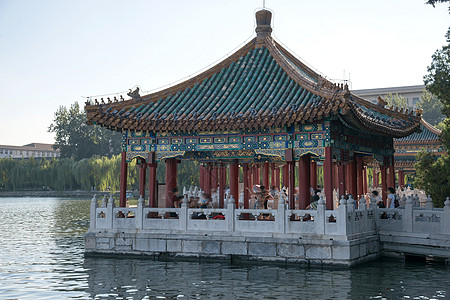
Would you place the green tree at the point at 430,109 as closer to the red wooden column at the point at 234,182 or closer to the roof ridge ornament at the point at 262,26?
the roof ridge ornament at the point at 262,26

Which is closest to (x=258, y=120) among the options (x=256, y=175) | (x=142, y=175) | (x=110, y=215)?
(x=142, y=175)

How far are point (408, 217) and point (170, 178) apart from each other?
7220 mm

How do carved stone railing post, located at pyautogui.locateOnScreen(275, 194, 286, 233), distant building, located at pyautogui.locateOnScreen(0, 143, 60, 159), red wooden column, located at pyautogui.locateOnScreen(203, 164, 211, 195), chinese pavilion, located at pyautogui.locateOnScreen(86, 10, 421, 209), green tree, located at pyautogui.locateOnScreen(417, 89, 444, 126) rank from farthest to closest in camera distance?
distant building, located at pyautogui.locateOnScreen(0, 143, 60, 159)
green tree, located at pyautogui.locateOnScreen(417, 89, 444, 126)
red wooden column, located at pyautogui.locateOnScreen(203, 164, 211, 195)
chinese pavilion, located at pyautogui.locateOnScreen(86, 10, 421, 209)
carved stone railing post, located at pyautogui.locateOnScreen(275, 194, 286, 233)

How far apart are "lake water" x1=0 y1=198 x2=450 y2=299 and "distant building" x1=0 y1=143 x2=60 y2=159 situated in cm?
10516

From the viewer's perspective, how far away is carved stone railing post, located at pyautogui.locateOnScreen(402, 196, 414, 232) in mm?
14321

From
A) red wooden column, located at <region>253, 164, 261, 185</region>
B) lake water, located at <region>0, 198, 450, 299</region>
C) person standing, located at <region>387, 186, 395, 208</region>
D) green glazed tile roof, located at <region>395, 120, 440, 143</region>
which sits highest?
green glazed tile roof, located at <region>395, 120, 440, 143</region>

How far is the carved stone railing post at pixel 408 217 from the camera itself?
14321 millimetres

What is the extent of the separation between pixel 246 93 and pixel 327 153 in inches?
135

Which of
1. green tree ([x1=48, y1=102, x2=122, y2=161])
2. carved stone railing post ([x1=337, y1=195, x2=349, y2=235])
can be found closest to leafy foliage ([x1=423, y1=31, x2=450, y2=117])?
carved stone railing post ([x1=337, y1=195, x2=349, y2=235])

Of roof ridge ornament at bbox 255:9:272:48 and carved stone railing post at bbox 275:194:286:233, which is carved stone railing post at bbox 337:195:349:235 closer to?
carved stone railing post at bbox 275:194:286:233

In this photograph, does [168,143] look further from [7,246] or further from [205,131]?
[7,246]

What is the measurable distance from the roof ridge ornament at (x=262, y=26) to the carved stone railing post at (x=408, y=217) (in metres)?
7.19

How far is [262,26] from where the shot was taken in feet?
59.0

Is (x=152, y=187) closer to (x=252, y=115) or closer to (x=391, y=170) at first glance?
(x=252, y=115)
